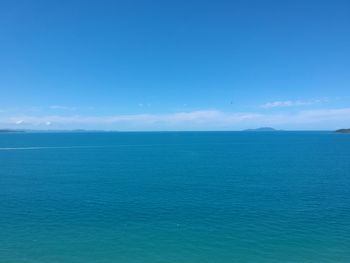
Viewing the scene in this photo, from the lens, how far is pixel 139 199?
167 ft

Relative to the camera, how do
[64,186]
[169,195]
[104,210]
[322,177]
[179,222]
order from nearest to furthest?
1. [179,222]
2. [104,210]
3. [169,195]
4. [64,186]
5. [322,177]

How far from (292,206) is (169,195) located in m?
22.0

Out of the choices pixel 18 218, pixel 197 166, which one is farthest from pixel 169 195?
pixel 197 166

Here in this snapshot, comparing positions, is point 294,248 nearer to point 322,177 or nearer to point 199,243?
point 199,243

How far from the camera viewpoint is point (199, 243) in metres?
→ 33.5

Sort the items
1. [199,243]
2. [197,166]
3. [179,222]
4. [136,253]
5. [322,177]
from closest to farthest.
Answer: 1. [136,253]
2. [199,243]
3. [179,222]
4. [322,177]
5. [197,166]

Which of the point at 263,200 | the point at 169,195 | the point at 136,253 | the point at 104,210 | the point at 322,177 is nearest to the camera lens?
the point at 136,253

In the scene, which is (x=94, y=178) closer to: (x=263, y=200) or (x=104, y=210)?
(x=104, y=210)

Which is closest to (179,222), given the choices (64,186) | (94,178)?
(64,186)

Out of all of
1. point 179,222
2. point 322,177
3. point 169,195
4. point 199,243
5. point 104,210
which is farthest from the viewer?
point 322,177

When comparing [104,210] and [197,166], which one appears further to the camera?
[197,166]

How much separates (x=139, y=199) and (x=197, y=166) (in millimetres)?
42901

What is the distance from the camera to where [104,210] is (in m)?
44.8

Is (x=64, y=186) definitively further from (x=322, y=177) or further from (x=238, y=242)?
(x=322, y=177)
